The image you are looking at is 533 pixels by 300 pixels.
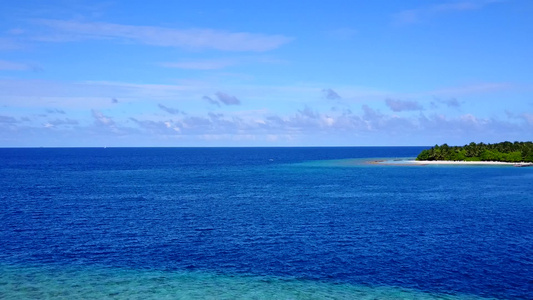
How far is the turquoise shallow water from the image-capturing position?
3934 cm

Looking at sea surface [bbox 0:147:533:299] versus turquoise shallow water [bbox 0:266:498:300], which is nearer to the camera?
turquoise shallow water [bbox 0:266:498:300]

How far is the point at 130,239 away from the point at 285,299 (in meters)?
28.3

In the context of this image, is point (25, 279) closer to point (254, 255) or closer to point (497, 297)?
point (254, 255)

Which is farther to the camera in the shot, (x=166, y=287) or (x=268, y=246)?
(x=268, y=246)

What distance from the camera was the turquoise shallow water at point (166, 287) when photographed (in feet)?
129

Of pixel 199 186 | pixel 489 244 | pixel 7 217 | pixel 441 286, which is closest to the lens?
pixel 441 286

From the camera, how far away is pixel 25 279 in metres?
43.2

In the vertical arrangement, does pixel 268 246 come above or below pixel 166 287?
above

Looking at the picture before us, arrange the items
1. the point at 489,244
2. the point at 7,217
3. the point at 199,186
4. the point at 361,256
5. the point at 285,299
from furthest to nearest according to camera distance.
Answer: the point at 199,186
the point at 7,217
the point at 489,244
the point at 361,256
the point at 285,299

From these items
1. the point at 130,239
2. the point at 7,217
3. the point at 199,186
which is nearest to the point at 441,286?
the point at 130,239

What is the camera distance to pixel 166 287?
41.6 metres

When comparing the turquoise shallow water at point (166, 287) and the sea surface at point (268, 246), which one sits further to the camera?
the sea surface at point (268, 246)

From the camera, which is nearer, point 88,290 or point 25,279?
point 88,290

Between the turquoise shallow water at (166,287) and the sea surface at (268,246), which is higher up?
the sea surface at (268,246)
